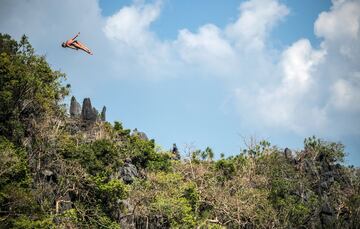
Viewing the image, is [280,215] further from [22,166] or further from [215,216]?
[22,166]

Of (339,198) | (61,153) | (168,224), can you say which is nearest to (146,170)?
(168,224)

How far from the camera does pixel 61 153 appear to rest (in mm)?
30781

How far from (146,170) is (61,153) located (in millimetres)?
9565

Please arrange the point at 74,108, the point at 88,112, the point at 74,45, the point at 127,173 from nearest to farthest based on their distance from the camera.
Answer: the point at 74,45 < the point at 127,173 < the point at 88,112 < the point at 74,108

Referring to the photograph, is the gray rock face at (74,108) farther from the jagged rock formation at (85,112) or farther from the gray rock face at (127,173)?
the gray rock face at (127,173)

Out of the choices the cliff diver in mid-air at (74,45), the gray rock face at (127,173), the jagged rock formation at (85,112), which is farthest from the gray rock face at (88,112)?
the cliff diver in mid-air at (74,45)

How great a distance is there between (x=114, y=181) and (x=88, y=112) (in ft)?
45.4

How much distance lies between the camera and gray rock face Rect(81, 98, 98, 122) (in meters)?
42.3

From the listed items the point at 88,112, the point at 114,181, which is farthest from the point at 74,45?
the point at 88,112

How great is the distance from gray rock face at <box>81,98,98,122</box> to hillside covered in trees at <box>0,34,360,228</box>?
362 millimetres

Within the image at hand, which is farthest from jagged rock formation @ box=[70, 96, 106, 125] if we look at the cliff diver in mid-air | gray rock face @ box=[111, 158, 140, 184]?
the cliff diver in mid-air

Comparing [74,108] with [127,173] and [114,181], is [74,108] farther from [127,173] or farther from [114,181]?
[114,181]

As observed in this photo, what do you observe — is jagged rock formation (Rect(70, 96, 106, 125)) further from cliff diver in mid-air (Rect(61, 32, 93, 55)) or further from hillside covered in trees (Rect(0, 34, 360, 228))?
cliff diver in mid-air (Rect(61, 32, 93, 55))

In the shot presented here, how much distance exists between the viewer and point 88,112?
4259 cm
